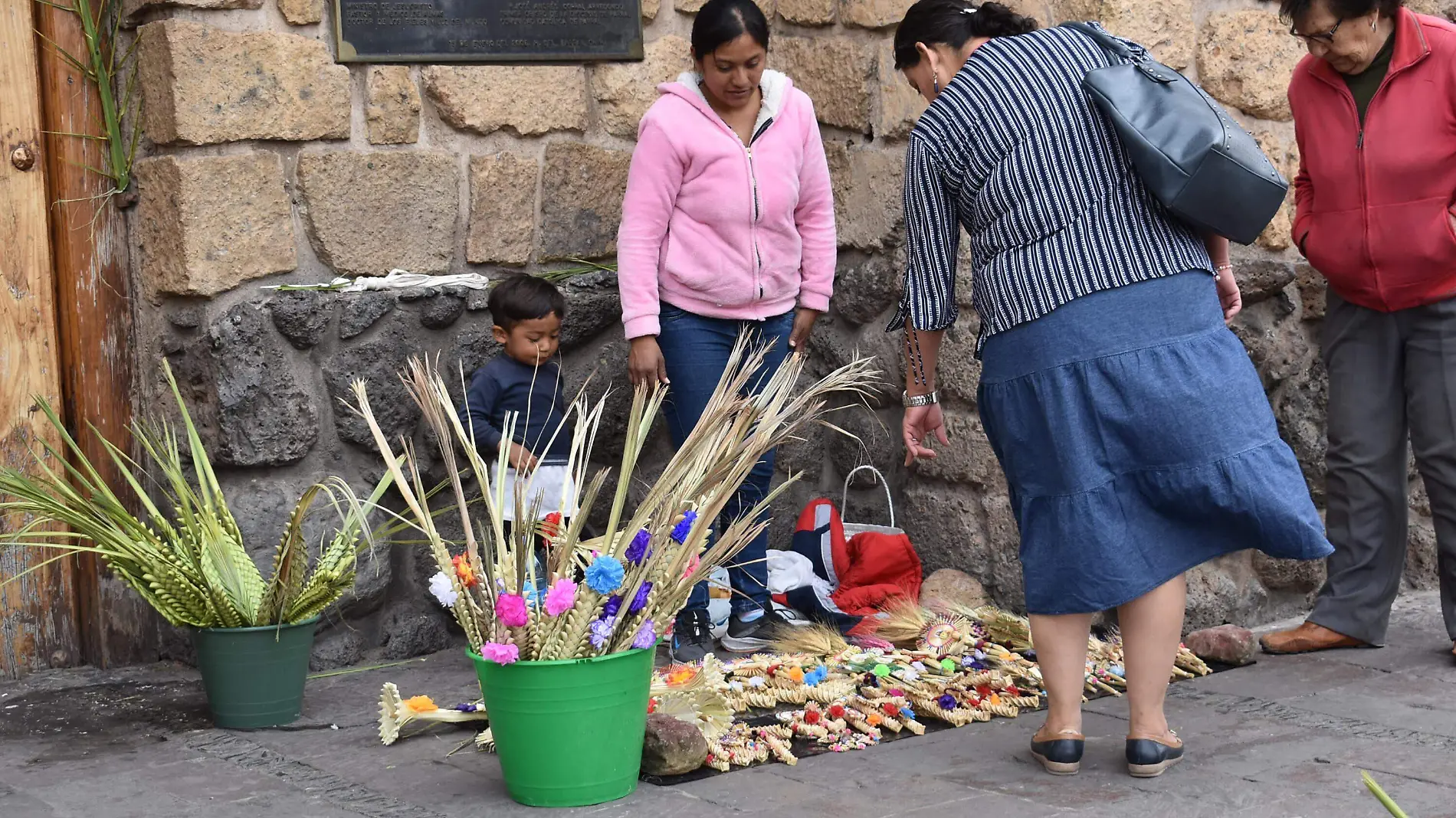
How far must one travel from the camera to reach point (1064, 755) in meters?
2.77

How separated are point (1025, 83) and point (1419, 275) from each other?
1381 millimetres

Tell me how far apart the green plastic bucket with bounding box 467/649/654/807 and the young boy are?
1.12m

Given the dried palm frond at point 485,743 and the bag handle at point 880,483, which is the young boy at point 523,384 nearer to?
the dried palm frond at point 485,743

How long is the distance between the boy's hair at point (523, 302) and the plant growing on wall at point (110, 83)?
960 millimetres

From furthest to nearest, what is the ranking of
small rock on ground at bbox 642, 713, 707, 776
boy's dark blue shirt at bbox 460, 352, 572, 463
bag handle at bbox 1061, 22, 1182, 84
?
boy's dark blue shirt at bbox 460, 352, 572, 463
small rock on ground at bbox 642, 713, 707, 776
bag handle at bbox 1061, 22, 1182, 84

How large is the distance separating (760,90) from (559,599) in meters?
1.76

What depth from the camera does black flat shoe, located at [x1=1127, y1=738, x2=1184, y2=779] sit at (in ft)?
8.93

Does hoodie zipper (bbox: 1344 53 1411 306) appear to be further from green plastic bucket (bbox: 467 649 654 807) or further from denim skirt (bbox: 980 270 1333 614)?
green plastic bucket (bbox: 467 649 654 807)

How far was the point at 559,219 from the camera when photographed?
4.13 m

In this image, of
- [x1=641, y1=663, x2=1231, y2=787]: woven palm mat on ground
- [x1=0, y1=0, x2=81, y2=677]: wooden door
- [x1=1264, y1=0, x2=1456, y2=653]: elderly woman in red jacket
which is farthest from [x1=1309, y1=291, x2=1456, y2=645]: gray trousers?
[x1=0, y1=0, x2=81, y2=677]: wooden door

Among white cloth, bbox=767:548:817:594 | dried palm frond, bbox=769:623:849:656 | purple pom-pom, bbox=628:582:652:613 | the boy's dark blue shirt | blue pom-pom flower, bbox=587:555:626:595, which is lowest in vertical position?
dried palm frond, bbox=769:623:849:656

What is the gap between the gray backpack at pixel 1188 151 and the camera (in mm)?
2516

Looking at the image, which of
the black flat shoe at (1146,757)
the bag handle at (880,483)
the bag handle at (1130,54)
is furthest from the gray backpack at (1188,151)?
the bag handle at (880,483)

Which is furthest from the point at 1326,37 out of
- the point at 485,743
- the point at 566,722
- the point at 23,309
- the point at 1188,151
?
the point at 23,309
